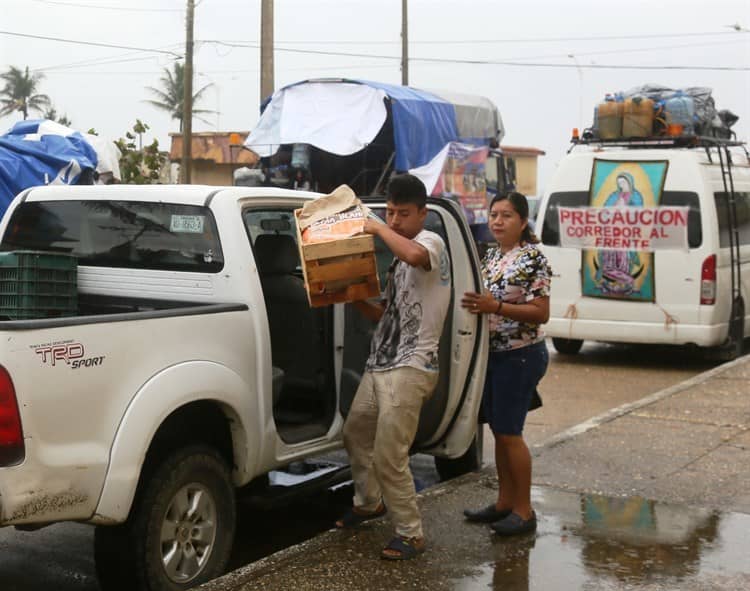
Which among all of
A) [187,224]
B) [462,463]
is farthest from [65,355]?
[462,463]

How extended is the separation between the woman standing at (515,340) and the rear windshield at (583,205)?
6.68 meters

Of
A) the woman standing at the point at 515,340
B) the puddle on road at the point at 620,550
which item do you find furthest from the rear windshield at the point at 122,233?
the puddle on road at the point at 620,550

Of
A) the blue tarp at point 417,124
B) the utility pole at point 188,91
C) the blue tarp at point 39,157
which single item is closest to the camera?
the blue tarp at point 39,157

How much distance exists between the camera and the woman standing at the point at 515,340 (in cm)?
540

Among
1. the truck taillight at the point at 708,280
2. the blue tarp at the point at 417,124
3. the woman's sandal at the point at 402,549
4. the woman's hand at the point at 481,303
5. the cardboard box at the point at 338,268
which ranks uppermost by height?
the blue tarp at the point at 417,124

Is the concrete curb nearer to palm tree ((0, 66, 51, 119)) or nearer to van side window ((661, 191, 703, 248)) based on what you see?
van side window ((661, 191, 703, 248))

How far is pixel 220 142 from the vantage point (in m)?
39.3

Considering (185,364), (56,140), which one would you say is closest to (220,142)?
(56,140)

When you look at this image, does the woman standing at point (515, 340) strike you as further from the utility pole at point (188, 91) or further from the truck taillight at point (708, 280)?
the utility pole at point (188, 91)

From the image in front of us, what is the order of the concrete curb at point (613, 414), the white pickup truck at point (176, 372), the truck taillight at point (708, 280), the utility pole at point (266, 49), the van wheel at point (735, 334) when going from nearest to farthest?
the white pickup truck at point (176, 372)
the concrete curb at point (613, 414)
the truck taillight at point (708, 280)
the van wheel at point (735, 334)
the utility pole at point (266, 49)

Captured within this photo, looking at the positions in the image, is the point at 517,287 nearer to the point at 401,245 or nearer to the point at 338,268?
the point at 401,245

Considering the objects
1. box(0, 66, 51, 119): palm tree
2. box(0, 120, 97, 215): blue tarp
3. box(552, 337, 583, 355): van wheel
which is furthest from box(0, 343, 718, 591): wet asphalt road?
box(0, 66, 51, 119): palm tree

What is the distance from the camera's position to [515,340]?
5465 millimetres

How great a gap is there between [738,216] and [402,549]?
28.7 ft
